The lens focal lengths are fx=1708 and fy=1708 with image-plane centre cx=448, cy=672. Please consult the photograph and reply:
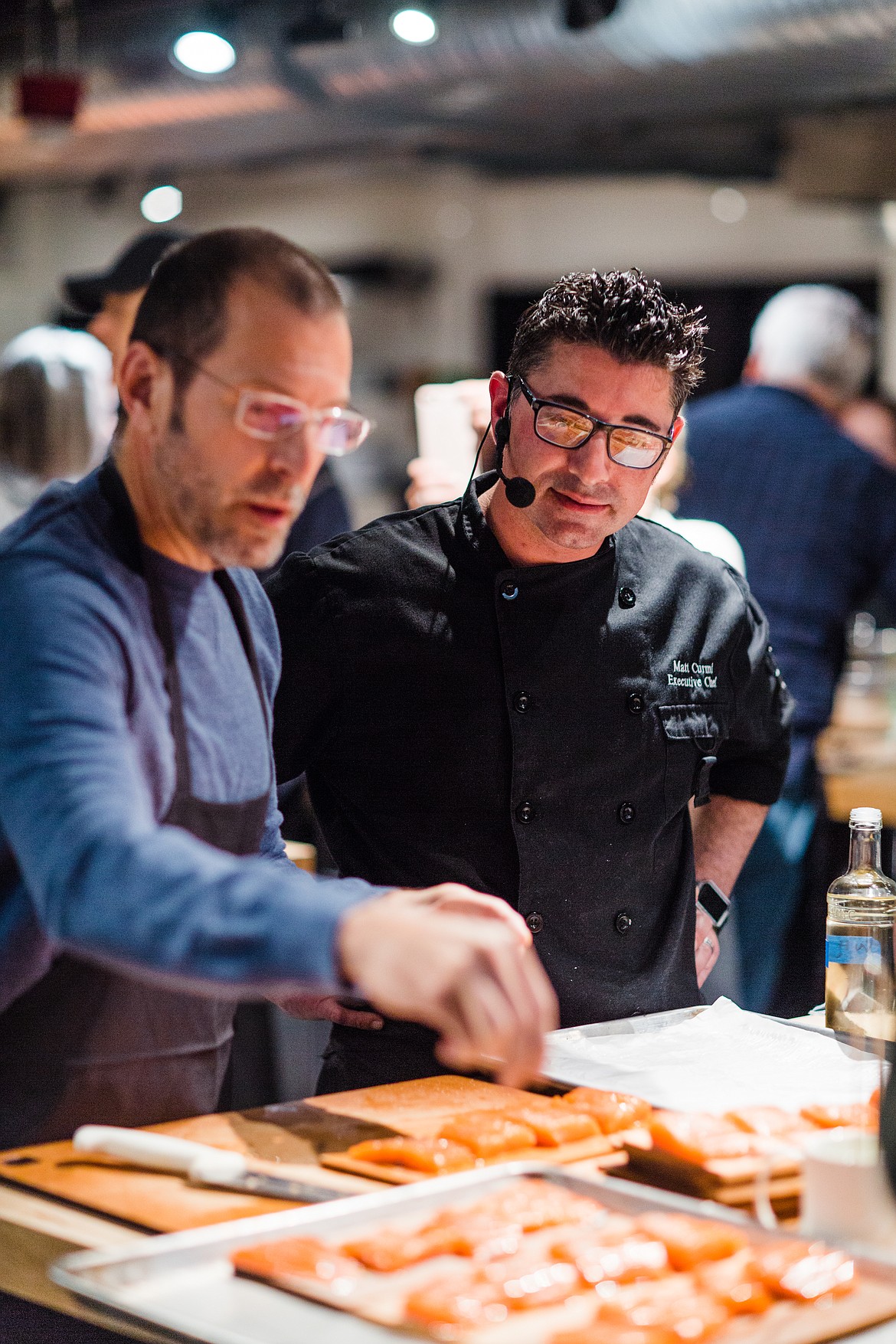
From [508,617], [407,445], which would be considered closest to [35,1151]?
[508,617]

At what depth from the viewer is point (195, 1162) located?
1469mm

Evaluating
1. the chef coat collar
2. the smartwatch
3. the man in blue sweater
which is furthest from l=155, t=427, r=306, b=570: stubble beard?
the smartwatch

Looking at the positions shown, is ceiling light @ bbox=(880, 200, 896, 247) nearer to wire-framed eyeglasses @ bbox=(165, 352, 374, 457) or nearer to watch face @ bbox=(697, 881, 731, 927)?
watch face @ bbox=(697, 881, 731, 927)

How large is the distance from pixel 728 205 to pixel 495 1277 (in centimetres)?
824

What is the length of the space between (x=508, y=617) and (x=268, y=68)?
4.43m

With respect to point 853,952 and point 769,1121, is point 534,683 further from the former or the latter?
point 769,1121

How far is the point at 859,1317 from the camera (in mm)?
1204

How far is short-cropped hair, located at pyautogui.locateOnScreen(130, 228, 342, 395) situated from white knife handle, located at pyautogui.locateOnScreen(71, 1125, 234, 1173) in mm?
649

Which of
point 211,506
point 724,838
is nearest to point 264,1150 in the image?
point 211,506

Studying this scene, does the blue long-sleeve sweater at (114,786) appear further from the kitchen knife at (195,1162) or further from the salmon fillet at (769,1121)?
the salmon fillet at (769,1121)

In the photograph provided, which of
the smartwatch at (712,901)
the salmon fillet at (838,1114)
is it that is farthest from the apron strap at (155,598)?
the smartwatch at (712,901)

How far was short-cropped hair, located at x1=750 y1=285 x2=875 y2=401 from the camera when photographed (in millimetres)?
4527

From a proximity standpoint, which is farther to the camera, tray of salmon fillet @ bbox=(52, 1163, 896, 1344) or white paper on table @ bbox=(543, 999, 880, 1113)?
white paper on table @ bbox=(543, 999, 880, 1113)

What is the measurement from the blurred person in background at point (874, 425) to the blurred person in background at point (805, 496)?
97 cm
